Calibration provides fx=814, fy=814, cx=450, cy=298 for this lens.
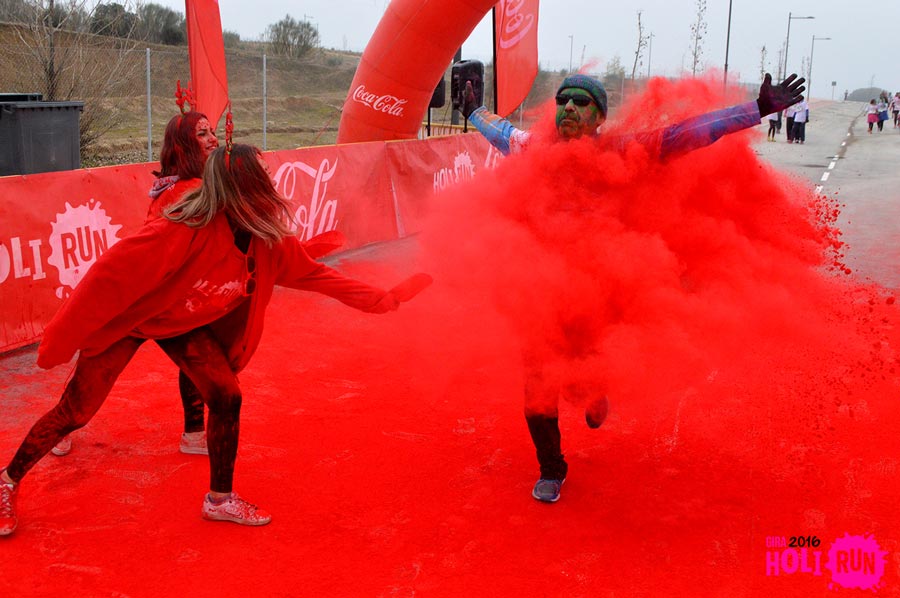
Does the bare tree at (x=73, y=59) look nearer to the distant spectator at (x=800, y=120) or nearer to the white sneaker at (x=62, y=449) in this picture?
the white sneaker at (x=62, y=449)

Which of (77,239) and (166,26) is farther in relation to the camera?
(166,26)

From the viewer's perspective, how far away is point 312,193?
1002cm

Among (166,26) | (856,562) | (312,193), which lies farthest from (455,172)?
(166,26)

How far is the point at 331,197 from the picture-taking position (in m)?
10.4

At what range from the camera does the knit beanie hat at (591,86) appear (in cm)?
394

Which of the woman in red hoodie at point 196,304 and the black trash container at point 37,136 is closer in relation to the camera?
the woman in red hoodie at point 196,304

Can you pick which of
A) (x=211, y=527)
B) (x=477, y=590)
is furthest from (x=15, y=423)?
(x=477, y=590)

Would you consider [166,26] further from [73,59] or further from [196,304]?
[196,304]

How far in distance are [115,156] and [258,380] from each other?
15.7m

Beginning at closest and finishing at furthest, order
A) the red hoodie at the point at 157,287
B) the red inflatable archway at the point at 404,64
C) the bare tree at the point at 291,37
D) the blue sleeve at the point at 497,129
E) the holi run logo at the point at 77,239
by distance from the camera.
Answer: the red hoodie at the point at 157,287 < the blue sleeve at the point at 497,129 < the holi run logo at the point at 77,239 < the red inflatable archway at the point at 404,64 < the bare tree at the point at 291,37

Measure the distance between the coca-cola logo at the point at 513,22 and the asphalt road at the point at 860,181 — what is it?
4925mm

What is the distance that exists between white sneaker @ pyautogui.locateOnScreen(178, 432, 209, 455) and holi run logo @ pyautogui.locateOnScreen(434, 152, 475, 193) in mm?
8161

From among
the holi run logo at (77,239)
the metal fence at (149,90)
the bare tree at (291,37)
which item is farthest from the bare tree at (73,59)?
the bare tree at (291,37)

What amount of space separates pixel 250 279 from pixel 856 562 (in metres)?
2.93
